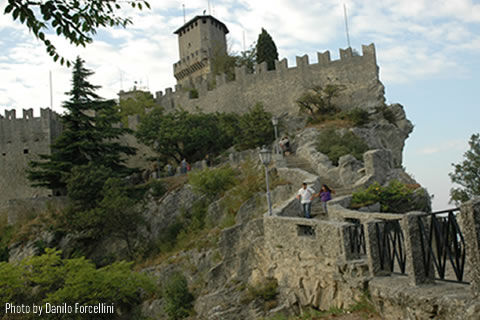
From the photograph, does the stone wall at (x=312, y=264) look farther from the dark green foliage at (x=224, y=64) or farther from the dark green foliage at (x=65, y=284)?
the dark green foliage at (x=224, y=64)

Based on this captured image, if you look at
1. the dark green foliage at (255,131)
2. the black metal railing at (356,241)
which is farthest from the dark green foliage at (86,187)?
the black metal railing at (356,241)

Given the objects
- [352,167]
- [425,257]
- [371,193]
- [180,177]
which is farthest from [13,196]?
[425,257]

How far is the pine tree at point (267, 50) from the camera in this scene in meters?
42.2

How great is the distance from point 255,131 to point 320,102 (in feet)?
19.8

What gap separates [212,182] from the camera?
23.4 m

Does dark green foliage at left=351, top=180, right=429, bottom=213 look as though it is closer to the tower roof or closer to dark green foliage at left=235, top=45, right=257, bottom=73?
dark green foliage at left=235, top=45, right=257, bottom=73

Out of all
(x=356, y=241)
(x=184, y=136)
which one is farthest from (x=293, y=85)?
(x=356, y=241)

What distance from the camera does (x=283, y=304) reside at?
1273 centimetres

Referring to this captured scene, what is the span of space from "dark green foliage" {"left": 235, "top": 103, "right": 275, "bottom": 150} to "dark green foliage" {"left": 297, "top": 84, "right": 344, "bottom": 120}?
3352 mm

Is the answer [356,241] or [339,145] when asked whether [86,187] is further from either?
[356,241]

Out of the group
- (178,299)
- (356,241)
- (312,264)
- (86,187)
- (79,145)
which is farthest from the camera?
(79,145)

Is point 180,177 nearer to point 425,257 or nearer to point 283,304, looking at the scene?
point 283,304

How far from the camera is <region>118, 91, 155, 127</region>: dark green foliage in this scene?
152ft

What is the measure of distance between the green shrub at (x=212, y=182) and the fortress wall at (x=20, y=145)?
19.2 meters
